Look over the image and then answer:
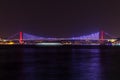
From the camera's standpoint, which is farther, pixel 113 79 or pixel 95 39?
pixel 95 39

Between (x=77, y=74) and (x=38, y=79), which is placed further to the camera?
(x=77, y=74)

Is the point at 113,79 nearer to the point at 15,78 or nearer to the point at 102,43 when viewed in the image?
the point at 15,78

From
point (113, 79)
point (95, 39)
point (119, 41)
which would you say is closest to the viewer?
point (113, 79)

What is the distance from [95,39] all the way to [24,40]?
11348 mm

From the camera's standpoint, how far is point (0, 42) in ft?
230

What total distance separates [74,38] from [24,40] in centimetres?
781

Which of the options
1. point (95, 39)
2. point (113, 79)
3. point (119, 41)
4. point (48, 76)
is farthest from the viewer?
point (119, 41)

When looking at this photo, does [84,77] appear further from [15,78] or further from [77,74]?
[15,78]

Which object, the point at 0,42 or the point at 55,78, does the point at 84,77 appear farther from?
the point at 0,42

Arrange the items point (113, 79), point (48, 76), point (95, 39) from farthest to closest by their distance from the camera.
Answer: point (95, 39)
point (48, 76)
point (113, 79)

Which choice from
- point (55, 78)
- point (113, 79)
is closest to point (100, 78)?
point (113, 79)

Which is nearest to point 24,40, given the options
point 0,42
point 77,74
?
point 0,42

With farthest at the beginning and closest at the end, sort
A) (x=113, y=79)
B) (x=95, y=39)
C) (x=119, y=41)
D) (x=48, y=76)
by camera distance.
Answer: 1. (x=119, y=41)
2. (x=95, y=39)
3. (x=48, y=76)
4. (x=113, y=79)

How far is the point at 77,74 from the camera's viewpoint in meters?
18.8
